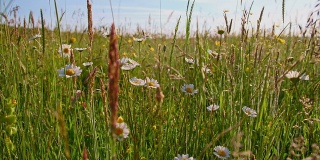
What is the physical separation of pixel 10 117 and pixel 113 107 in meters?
0.74

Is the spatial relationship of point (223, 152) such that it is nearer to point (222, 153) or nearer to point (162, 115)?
point (222, 153)

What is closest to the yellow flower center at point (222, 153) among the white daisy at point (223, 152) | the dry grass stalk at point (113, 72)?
the white daisy at point (223, 152)

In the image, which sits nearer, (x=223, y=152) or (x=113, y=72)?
(x=113, y=72)

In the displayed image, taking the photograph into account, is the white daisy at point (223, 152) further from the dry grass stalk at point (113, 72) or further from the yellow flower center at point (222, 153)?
the dry grass stalk at point (113, 72)

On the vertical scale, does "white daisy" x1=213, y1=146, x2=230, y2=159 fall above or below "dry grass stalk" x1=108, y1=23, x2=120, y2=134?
below

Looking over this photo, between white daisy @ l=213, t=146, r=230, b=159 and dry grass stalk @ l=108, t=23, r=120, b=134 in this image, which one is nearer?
dry grass stalk @ l=108, t=23, r=120, b=134

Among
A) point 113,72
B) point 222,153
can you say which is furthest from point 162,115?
point 113,72

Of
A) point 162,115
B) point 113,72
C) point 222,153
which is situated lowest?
point 222,153

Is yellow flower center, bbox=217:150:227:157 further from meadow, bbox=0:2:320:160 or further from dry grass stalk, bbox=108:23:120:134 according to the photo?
dry grass stalk, bbox=108:23:120:134

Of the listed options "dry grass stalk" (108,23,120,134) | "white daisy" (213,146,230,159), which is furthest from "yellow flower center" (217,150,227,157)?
"dry grass stalk" (108,23,120,134)

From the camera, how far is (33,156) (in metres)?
1.08

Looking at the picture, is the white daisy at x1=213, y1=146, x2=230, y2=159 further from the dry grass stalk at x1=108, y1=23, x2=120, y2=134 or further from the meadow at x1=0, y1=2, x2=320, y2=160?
the dry grass stalk at x1=108, y1=23, x2=120, y2=134

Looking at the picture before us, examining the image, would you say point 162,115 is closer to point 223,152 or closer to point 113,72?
point 223,152

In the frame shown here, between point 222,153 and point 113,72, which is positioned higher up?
point 113,72
